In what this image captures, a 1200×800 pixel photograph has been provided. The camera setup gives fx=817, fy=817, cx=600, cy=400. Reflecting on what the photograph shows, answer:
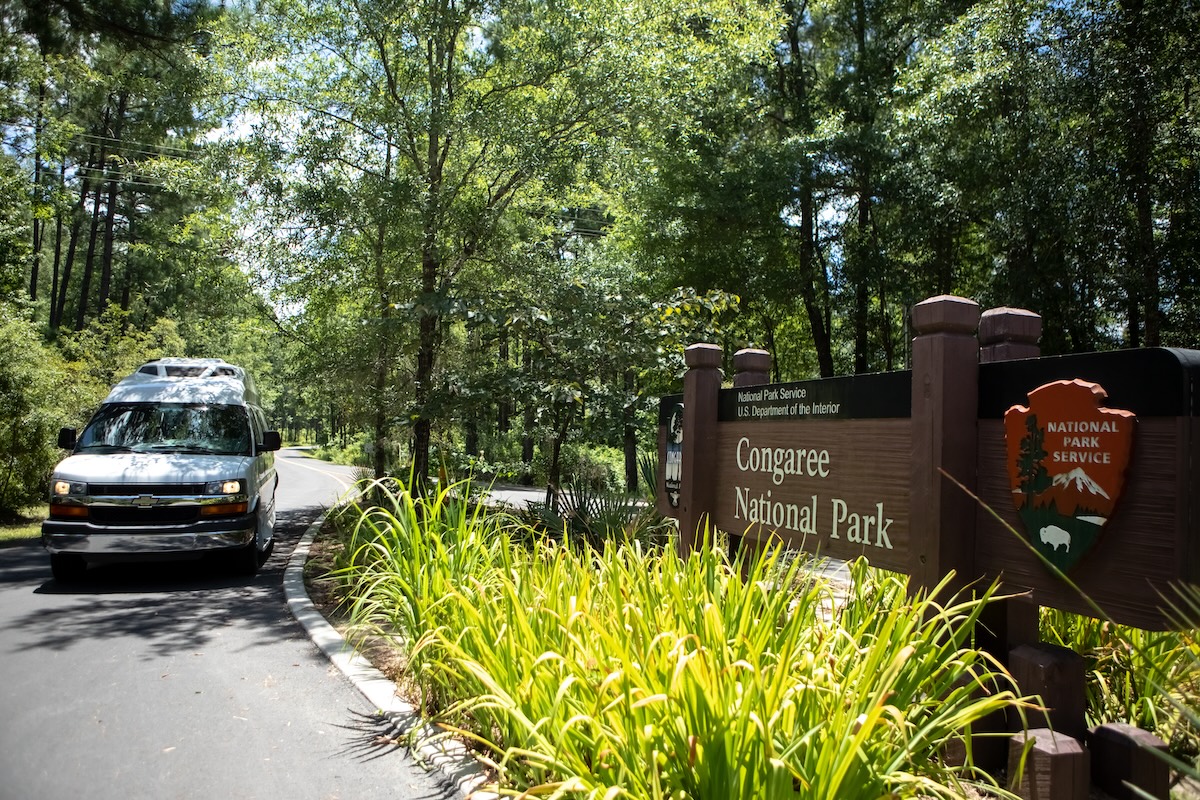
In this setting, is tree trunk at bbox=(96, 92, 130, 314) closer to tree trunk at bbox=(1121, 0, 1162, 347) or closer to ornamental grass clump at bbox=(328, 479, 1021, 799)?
tree trunk at bbox=(1121, 0, 1162, 347)

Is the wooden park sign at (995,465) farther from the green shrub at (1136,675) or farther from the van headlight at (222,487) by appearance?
the van headlight at (222,487)

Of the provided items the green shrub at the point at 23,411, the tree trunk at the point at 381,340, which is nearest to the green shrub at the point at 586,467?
the tree trunk at the point at 381,340

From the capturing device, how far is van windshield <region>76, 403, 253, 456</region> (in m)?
9.34

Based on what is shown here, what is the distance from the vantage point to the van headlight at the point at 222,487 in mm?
8750

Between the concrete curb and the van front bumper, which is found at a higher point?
the van front bumper

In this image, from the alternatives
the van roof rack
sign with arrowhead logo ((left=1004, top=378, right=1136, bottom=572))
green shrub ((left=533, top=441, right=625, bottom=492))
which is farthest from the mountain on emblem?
the van roof rack

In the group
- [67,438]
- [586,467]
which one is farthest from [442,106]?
[586,467]

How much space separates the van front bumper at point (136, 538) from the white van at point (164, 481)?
1 cm

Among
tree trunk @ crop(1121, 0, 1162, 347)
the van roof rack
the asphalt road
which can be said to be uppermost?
tree trunk @ crop(1121, 0, 1162, 347)

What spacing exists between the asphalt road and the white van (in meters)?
0.57

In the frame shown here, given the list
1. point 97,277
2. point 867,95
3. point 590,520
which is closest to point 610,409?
point 590,520

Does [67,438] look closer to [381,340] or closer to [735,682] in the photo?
[381,340]

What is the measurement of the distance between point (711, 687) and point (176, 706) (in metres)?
3.93

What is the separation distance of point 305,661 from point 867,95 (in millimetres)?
20498
